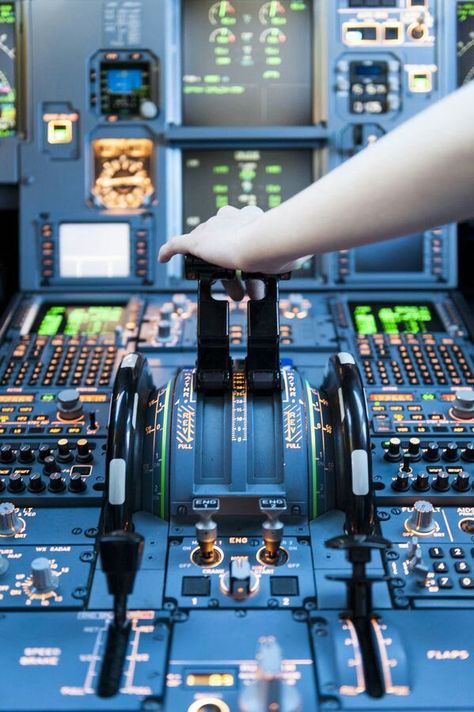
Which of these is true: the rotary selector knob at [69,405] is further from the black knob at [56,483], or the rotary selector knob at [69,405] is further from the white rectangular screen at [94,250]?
the white rectangular screen at [94,250]

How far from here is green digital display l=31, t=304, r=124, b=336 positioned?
3523 millimetres

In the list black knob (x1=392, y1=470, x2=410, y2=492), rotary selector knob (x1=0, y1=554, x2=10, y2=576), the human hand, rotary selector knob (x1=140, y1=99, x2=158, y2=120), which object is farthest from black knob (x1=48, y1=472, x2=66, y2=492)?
rotary selector knob (x1=140, y1=99, x2=158, y2=120)

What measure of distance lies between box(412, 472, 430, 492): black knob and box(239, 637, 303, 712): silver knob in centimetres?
97

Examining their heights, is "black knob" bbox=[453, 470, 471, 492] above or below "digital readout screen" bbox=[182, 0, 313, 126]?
below

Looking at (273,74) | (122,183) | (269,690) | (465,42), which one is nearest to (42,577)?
(269,690)

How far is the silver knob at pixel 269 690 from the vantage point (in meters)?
1.67

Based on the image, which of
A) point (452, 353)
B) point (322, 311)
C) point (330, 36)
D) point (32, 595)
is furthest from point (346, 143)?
point (32, 595)

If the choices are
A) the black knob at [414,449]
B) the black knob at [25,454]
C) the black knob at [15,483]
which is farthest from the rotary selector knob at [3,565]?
the black knob at [414,449]

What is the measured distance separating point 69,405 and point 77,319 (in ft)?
2.64

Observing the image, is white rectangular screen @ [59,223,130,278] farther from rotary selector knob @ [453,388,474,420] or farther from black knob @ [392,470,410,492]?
black knob @ [392,470,410,492]

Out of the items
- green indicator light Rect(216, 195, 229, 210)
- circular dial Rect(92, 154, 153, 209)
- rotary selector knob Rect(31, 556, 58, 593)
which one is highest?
circular dial Rect(92, 154, 153, 209)

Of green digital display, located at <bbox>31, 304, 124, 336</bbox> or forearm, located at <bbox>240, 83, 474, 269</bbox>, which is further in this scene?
green digital display, located at <bbox>31, 304, 124, 336</bbox>

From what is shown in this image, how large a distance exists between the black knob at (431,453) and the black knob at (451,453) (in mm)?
28

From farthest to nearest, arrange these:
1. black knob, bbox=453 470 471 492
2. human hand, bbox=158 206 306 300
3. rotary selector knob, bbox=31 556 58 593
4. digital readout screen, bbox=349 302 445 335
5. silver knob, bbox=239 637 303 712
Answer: digital readout screen, bbox=349 302 445 335, black knob, bbox=453 470 471 492, rotary selector knob, bbox=31 556 58 593, human hand, bbox=158 206 306 300, silver knob, bbox=239 637 303 712
